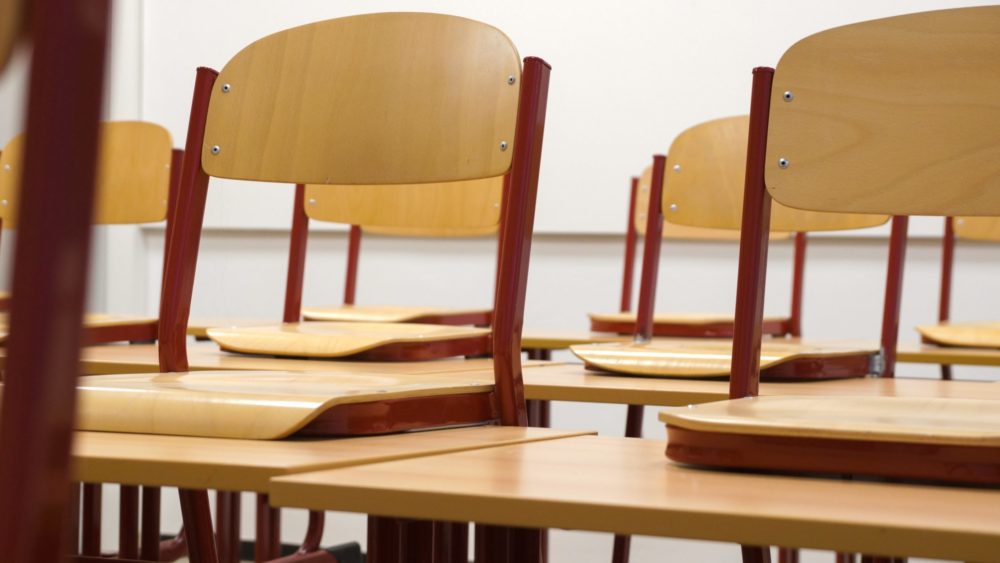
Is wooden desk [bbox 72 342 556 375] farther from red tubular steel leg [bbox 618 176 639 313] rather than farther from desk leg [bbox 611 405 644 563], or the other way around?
red tubular steel leg [bbox 618 176 639 313]

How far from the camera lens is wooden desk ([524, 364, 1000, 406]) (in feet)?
4.12

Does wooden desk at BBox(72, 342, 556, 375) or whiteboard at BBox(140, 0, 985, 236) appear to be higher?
whiteboard at BBox(140, 0, 985, 236)

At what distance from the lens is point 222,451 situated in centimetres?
75

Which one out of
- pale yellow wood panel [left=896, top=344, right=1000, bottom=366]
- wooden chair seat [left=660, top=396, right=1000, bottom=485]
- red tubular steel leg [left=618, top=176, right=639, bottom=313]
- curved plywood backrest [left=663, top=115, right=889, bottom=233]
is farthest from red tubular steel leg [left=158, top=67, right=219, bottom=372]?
red tubular steel leg [left=618, top=176, right=639, bottom=313]

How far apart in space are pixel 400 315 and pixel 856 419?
2018mm

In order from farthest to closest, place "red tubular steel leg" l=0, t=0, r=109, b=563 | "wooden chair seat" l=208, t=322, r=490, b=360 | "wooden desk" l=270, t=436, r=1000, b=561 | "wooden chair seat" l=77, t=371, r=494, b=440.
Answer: "wooden chair seat" l=208, t=322, r=490, b=360 → "wooden chair seat" l=77, t=371, r=494, b=440 → "wooden desk" l=270, t=436, r=1000, b=561 → "red tubular steel leg" l=0, t=0, r=109, b=563

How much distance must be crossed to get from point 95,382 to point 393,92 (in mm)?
458

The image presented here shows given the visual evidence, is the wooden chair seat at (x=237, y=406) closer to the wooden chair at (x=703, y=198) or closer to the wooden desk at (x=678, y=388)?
the wooden desk at (x=678, y=388)

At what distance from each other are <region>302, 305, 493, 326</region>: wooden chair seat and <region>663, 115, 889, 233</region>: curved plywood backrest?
2.39 feet

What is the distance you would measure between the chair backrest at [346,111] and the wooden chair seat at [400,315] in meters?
1.37

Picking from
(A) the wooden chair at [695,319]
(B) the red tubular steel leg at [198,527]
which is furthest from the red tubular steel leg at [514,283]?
(A) the wooden chair at [695,319]

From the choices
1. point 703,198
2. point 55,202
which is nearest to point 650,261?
point 703,198

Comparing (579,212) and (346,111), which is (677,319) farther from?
(346,111)

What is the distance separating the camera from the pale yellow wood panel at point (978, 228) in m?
2.84
